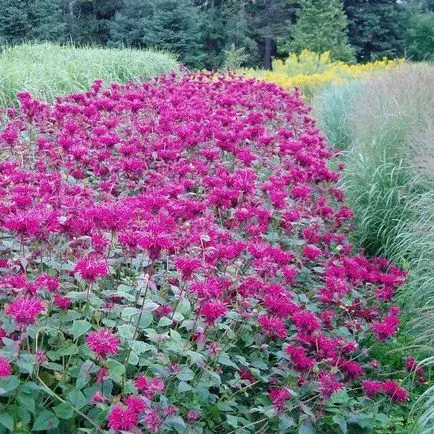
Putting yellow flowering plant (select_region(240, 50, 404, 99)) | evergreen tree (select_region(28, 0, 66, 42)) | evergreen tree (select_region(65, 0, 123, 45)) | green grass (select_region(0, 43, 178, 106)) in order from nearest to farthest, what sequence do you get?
green grass (select_region(0, 43, 178, 106)), yellow flowering plant (select_region(240, 50, 404, 99)), evergreen tree (select_region(28, 0, 66, 42)), evergreen tree (select_region(65, 0, 123, 45))

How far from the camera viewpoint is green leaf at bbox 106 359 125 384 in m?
1.83

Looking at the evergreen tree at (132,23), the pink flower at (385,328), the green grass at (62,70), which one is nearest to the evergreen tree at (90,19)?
the evergreen tree at (132,23)

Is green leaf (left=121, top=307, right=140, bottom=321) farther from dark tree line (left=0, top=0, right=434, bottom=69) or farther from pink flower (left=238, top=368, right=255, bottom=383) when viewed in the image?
dark tree line (left=0, top=0, right=434, bottom=69)

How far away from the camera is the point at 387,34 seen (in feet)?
88.9

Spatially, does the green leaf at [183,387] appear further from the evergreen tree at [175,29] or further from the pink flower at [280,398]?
the evergreen tree at [175,29]

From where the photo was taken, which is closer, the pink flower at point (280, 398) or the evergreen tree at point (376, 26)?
the pink flower at point (280, 398)

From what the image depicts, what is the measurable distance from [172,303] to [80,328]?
1.45 ft

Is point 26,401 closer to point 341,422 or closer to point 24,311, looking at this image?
point 24,311

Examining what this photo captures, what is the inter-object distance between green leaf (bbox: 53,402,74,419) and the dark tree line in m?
19.4

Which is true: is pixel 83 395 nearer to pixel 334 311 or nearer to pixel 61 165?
pixel 334 311

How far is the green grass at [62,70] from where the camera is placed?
6773mm

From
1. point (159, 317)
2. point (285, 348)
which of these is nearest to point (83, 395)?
point (159, 317)

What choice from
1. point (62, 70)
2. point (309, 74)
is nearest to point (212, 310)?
point (62, 70)

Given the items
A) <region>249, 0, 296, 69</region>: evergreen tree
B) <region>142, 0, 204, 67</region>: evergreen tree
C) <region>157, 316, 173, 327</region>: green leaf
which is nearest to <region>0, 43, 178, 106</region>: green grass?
<region>157, 316, 173, 327</region>: green leaf
